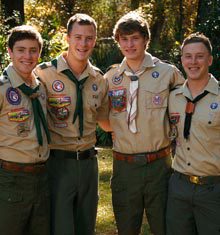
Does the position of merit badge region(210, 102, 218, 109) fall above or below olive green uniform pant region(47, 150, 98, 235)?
above

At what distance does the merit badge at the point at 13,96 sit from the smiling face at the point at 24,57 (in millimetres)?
187

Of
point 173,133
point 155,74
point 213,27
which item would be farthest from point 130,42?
point 213,27

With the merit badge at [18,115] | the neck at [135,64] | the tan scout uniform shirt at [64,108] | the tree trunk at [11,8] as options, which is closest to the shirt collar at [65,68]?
the tan scout uniform shirt at [64,108]

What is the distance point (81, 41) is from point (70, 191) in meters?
1.29

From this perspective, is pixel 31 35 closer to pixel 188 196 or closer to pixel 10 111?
pixel 10 111

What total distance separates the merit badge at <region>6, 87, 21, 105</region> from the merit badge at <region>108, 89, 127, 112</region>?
3.01 ft

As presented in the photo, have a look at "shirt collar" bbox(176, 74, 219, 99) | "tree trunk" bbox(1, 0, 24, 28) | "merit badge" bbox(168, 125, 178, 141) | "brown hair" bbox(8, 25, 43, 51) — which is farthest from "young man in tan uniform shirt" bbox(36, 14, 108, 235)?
"tree trunk" bbox(1, 0, 24, 28)

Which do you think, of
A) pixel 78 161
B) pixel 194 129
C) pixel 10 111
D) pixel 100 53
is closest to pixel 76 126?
pixel 78 161

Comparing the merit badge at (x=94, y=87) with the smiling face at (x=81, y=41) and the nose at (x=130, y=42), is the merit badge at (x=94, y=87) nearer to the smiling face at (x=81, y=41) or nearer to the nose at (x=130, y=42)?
the smiling face at (x=81, y=41)

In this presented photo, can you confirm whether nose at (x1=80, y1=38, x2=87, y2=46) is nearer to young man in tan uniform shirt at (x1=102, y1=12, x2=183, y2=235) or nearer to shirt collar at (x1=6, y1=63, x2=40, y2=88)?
young man in tan uniform shirt at (x1=102, y1=12, x2=183, y2=235)

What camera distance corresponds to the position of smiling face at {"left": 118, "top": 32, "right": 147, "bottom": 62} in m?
4.29

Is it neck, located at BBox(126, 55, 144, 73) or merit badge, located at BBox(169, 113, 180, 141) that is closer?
merit badge, located at BBox(169, 113, 180, 141)

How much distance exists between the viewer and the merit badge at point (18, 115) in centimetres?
387

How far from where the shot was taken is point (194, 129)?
3.93 metres
